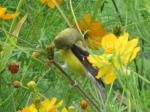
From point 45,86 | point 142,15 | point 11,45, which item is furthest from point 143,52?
point 11,45

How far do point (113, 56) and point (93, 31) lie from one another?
555 millimetres

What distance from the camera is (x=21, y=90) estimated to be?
158cm

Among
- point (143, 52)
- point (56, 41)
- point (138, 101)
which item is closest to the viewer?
point (138, 101)

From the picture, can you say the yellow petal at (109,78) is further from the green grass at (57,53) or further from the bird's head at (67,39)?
the bird's head at (67,39)

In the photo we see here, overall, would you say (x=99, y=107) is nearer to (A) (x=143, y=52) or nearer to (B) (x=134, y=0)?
(B) (x=134, y=0)

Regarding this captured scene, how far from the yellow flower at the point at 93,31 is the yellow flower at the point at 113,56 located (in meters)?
0.41

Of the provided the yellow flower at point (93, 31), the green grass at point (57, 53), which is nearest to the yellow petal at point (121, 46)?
the green grass at point (57, 53)

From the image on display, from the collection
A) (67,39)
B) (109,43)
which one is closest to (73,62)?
(67,39)

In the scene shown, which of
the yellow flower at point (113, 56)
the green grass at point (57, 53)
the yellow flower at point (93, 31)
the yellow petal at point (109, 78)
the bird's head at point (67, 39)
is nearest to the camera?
the yellow flower at point (113, 56)

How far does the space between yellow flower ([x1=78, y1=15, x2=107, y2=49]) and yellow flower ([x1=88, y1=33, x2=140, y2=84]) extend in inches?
16.3

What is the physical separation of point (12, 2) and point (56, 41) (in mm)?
714

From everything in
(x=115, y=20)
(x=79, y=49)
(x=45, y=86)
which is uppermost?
(x=79, y=49)

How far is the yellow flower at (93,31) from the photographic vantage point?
144 cm

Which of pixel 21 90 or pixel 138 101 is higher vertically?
pixel 138 101
